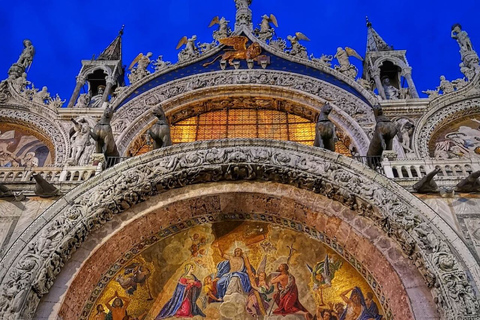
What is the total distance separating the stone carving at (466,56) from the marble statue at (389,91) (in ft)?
5.24

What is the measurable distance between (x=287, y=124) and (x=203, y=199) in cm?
464

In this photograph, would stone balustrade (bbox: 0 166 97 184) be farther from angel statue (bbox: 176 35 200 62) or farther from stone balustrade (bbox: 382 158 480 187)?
angel statue (bbox: 176 35 200 62)

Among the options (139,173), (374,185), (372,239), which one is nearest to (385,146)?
(374,185)

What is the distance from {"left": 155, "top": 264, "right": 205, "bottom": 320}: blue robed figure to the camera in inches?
284

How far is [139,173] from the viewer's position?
736 centimetres

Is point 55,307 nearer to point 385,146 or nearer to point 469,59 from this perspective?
point 385,146

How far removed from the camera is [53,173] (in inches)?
315

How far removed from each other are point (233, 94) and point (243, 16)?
3423 mm

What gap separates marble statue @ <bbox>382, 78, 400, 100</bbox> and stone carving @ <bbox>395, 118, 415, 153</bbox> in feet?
3.99

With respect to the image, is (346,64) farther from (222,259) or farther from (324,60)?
(222,259)

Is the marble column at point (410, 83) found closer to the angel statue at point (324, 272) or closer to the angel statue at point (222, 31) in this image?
the angel statue at point (222, 31)

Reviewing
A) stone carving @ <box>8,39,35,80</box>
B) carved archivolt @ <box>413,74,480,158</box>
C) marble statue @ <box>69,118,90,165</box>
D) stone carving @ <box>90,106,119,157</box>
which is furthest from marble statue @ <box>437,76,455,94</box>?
stone carving @ <box>8,39,35,80</box>

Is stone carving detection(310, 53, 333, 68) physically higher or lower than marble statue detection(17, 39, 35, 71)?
lower

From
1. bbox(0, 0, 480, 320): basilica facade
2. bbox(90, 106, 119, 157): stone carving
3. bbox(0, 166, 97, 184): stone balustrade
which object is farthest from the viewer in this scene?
bbox(90, 106, 119, 157): stone carving
